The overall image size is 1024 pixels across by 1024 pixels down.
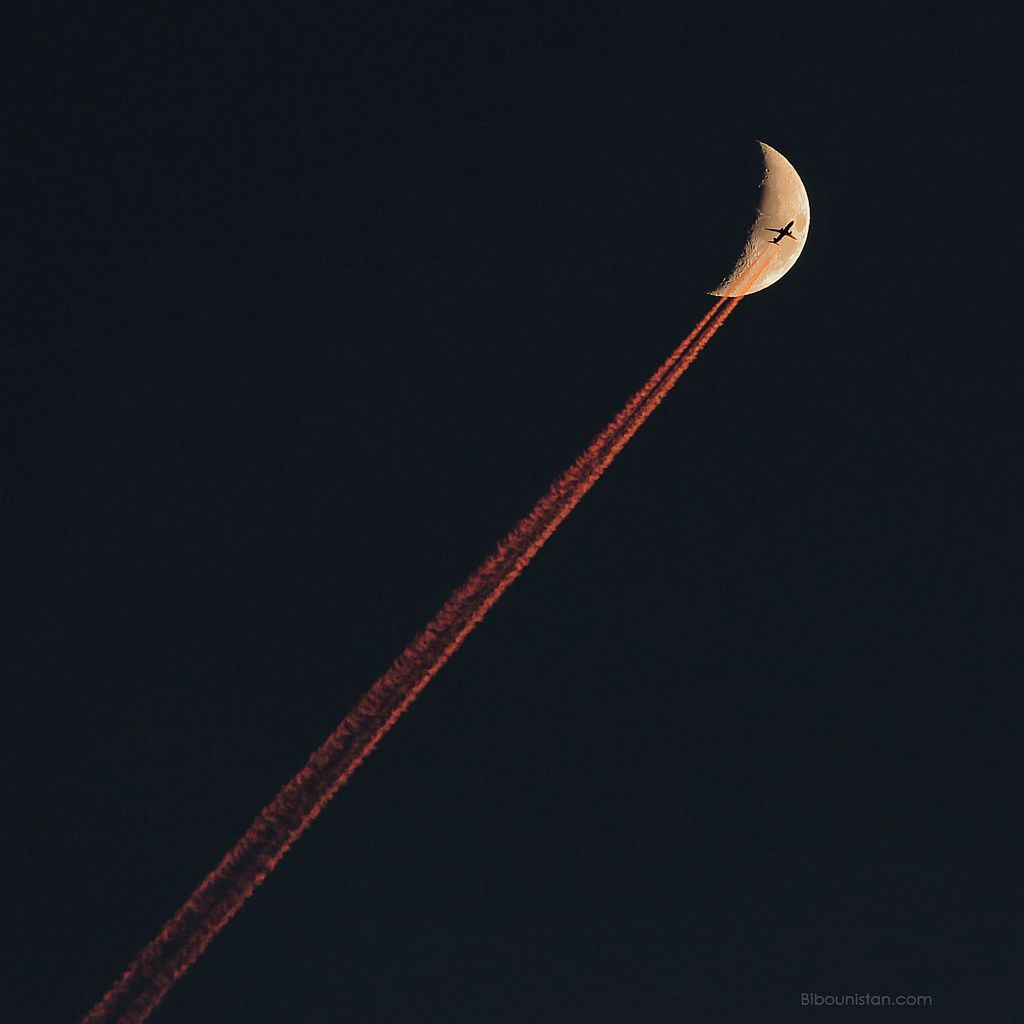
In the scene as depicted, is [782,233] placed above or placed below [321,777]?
above

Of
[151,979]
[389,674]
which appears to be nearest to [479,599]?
[389,674]

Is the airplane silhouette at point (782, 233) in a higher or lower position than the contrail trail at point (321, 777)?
higher

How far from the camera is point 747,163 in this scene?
17.2 meters

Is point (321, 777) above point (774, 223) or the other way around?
the other way around

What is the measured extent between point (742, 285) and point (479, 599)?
712 cm

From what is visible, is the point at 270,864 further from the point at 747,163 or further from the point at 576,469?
the point at 747,163

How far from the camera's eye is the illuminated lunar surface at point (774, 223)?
17172mm

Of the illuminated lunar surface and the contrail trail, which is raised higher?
the illuminated lunar surface

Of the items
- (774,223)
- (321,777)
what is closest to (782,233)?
(774,223)

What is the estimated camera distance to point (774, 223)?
17234 mm

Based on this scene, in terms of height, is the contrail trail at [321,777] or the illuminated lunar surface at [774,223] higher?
the illuminated lunar surface at [774,223]

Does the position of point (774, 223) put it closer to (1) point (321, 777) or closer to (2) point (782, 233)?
(2) point (782, 233)

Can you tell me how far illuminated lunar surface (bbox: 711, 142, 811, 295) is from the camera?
17.2 meters

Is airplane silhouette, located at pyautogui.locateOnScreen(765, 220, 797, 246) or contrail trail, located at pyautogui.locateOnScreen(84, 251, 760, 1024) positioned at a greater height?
airplane silhouette, located at pyautogui.locateOnScreen(765, 220, 797, 246)
